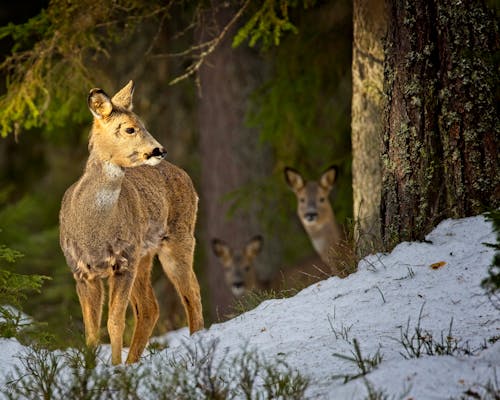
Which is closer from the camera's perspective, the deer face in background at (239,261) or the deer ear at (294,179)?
the deer ear at (294,179)

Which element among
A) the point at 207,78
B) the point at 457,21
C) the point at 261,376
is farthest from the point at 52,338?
the point at 207,78

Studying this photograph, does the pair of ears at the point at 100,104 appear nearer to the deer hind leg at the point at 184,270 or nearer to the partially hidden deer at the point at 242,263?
the deer hind leg at the point at 184,270

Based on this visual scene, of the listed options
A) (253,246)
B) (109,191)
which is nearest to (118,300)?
(109,191)

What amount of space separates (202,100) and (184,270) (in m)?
5.84

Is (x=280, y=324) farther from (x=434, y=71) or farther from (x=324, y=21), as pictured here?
(x=324, y=21)

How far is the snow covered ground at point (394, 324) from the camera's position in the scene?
202 inches

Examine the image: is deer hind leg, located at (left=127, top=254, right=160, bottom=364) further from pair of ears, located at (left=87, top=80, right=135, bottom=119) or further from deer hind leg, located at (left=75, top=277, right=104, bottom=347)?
pair of ears, located at (left=87, top=80, right=135, bottom=119)

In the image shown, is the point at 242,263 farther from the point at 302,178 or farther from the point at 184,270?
the point at 184,270

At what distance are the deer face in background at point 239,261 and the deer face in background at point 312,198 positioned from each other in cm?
89

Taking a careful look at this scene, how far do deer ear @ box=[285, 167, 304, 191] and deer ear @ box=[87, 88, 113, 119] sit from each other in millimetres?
5894

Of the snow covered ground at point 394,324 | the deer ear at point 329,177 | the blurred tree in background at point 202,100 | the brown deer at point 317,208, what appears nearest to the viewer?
the snow covered ground at point 394,324

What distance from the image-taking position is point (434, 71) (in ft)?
24.1

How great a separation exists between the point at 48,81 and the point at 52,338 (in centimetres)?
330

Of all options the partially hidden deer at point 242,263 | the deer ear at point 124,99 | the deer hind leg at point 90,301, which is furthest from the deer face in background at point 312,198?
the deer hind leg at point 90,301
